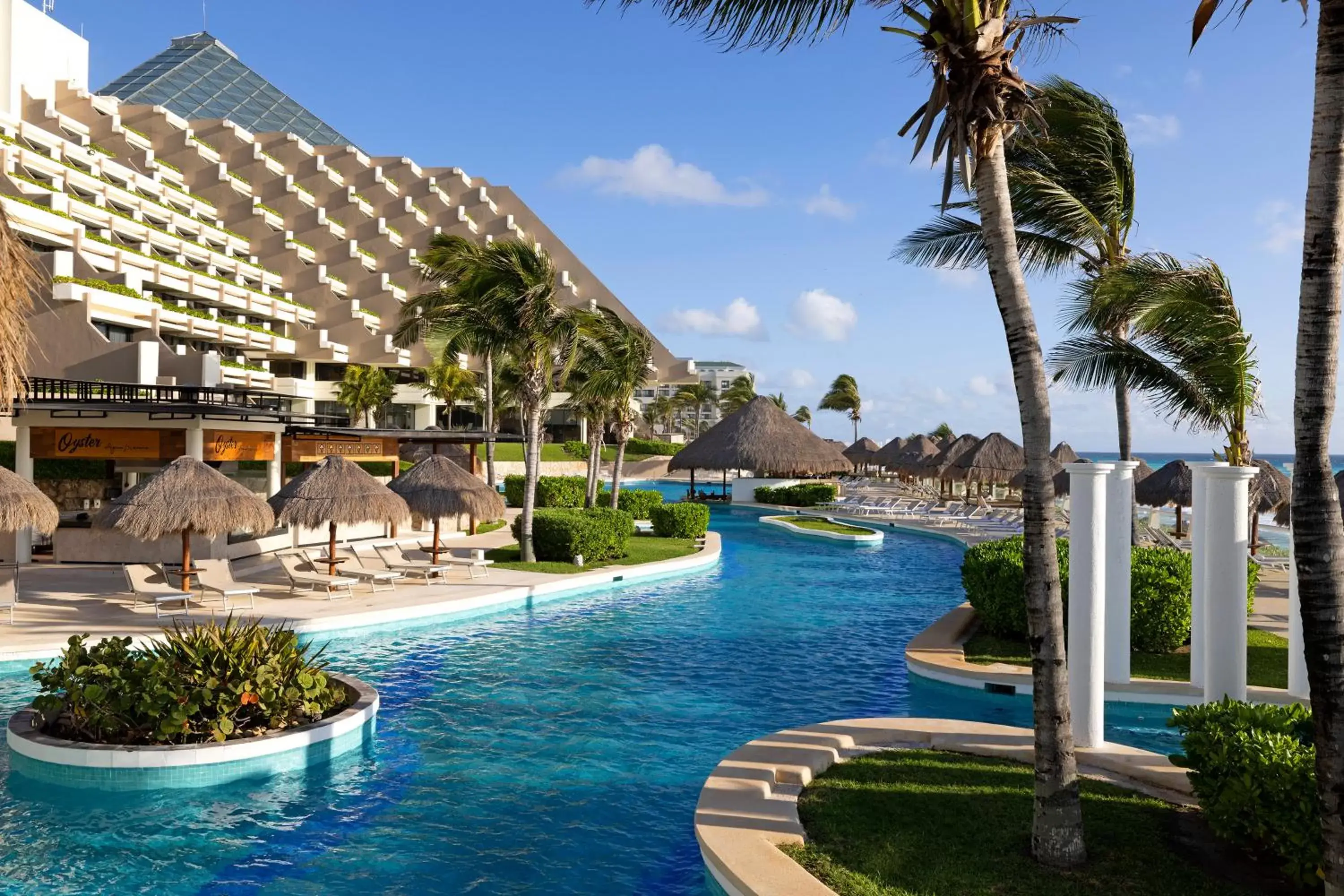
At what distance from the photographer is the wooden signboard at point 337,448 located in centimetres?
2145

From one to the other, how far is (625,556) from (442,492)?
→ 15.3ft

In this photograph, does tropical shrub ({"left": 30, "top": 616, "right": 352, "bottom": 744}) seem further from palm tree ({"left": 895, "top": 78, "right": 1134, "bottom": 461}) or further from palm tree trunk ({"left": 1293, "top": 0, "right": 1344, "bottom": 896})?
palm tree ({"left": 895, "top": 78, "right": 1134, "bottom": 461})

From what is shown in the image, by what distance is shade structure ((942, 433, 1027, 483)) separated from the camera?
3466 centimetres

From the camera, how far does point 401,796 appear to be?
738 centimetres

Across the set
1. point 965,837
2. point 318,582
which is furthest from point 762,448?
point 965,837

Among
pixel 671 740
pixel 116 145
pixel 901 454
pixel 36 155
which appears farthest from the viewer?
pixel 116 145

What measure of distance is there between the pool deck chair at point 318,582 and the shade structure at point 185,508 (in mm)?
1091

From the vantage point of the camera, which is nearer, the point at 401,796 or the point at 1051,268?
the point at 401,796

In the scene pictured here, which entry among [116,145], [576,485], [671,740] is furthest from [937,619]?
[116,145]

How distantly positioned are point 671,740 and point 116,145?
201 feet

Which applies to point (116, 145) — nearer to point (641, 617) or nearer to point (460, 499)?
point (460, 499)

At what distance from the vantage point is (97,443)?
17.8 metres

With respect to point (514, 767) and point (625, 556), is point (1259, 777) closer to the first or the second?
point (514, 767)

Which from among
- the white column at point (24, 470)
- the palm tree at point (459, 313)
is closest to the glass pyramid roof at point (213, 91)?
the palm tree at point (459, 313)
